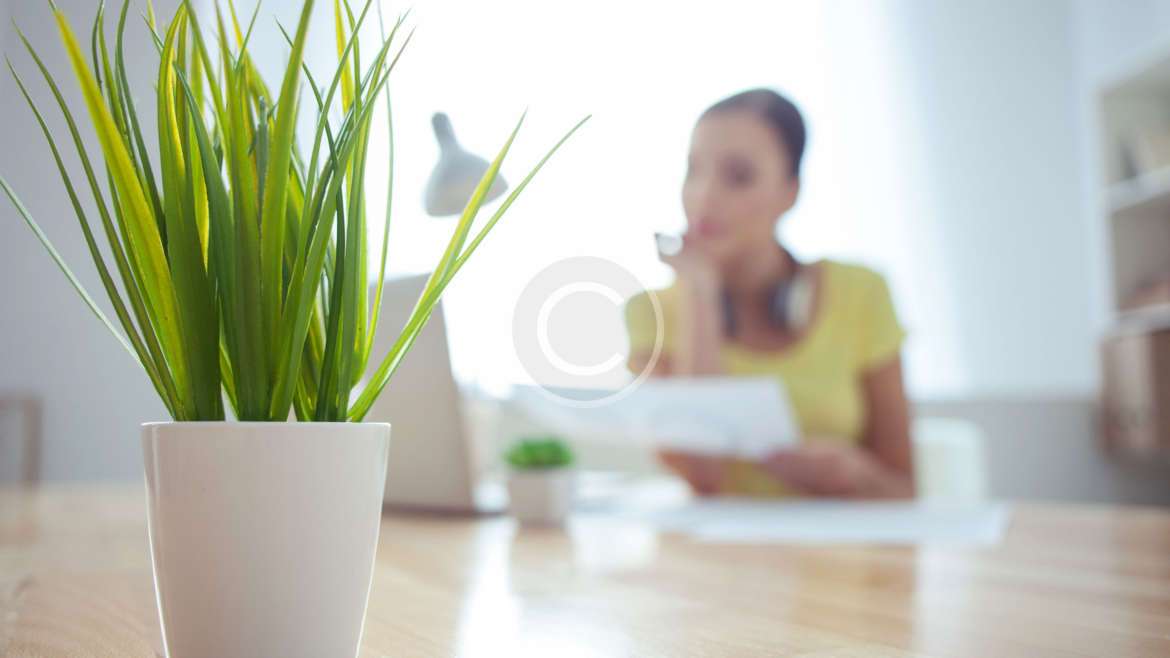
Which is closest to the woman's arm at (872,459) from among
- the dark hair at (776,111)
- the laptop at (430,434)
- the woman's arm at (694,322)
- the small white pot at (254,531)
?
the woman's arm at (694,322)

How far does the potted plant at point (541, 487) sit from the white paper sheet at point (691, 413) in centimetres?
18

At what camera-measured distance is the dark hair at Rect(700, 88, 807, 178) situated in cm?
206

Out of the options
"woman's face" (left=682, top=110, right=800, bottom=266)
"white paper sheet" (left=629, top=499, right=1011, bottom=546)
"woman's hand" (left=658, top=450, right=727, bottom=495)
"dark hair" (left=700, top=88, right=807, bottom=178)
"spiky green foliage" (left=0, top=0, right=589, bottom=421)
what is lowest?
"woman's hand" (left=658, top=450, right=727, bottom=495)

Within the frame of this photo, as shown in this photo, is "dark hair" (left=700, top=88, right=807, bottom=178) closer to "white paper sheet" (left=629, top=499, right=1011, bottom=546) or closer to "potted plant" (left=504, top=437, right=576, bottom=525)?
"white paper sheet" (left=629, top=499, right=1011, bottom=546)

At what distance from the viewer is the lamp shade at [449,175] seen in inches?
39.1

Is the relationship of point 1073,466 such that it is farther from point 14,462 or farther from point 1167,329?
point 14,462

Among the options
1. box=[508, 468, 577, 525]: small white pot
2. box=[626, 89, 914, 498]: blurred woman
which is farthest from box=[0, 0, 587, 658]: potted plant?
box=[626, 89, 914, 498]: blurred woman

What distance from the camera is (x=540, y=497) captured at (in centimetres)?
106

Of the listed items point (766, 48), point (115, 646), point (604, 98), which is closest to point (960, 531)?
point (115, 646)

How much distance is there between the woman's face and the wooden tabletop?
1.31 metres

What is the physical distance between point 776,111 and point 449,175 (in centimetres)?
126

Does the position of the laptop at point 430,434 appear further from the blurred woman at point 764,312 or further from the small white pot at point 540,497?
the blurred woman at point 764,312

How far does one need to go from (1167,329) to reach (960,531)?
6.29ft

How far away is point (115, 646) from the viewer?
42cm
